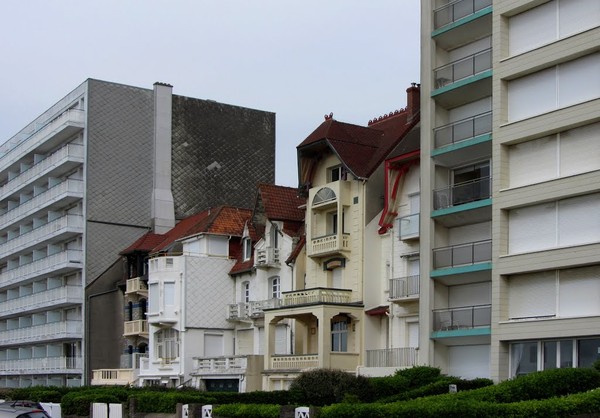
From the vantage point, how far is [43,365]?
8188cm

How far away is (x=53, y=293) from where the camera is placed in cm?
7875

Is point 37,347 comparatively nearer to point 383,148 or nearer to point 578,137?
point 383,148

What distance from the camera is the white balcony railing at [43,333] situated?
76062mm

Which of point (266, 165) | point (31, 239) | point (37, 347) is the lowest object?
point (37, 347)

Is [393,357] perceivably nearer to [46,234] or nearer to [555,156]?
[555,156]

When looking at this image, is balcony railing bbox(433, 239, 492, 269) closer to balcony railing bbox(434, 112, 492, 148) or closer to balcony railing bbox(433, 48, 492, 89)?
balcony railing bbox(434, 112, 492, 148)

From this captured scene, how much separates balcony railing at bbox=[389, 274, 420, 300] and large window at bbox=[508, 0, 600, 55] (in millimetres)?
11499

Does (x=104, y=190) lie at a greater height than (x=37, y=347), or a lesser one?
greater

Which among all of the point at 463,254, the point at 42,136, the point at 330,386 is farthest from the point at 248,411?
the point at 42,136

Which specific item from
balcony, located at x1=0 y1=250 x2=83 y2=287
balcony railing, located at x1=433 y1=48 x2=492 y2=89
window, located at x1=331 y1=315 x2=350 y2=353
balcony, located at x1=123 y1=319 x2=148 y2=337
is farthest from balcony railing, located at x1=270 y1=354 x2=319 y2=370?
balcony, located at x1=0 y1=250 x2=83 y2=287

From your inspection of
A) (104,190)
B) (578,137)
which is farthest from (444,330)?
(104,190)

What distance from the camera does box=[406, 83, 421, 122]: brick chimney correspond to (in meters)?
51.7

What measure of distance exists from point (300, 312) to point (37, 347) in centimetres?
4054

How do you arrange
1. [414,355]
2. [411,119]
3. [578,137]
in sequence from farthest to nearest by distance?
[411,119] < [414,355] < [578,137]
